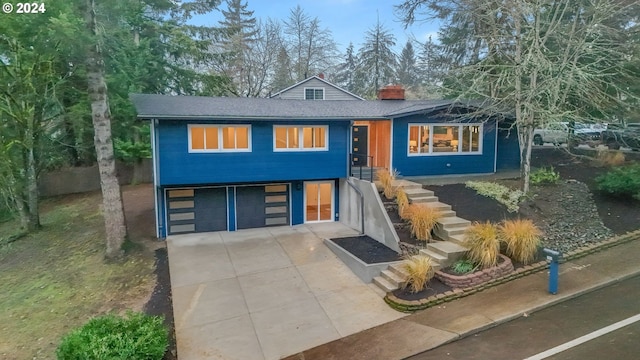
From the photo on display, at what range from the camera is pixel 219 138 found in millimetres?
12547

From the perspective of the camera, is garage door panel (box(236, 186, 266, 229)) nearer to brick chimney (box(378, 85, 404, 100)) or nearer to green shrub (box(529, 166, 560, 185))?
brick chimney (box(378, 85, 404, 100))

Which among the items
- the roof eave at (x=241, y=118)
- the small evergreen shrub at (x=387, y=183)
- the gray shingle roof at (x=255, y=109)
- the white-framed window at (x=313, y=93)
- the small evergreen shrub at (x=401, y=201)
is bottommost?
the small evergreen shrub at (x=401, y=201)

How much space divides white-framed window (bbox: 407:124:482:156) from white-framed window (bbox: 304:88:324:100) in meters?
10.3

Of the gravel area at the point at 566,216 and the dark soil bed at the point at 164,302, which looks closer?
the dark soil bed at the point at 164,302

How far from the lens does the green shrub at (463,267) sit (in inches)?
323

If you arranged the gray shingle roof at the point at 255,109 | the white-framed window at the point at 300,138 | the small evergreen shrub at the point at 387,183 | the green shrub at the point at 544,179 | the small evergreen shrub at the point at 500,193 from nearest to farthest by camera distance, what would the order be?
the small evergreen shrub at the point at 500,193 → the gray shingle roof at the point at 255,109 → the small evergreen shrub at the point at 387,183 → the green shrub at the point at 544,179 → the white-framed window at the point at 300,138

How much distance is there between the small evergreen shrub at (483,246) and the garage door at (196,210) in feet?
27.6

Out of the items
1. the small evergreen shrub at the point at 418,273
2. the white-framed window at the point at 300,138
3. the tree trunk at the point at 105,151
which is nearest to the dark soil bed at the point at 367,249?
the small evergreen shrub at the point at 418,273

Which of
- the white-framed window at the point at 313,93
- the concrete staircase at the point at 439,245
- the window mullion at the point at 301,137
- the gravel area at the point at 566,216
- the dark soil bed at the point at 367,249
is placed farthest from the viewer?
the white-framed window at the point at 313,93

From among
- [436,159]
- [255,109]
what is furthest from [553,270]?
[255,109]

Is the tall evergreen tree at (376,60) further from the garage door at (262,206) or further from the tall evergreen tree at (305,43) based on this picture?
the garage door at (262,206)

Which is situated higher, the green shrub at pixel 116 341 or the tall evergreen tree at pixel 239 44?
the tall evergreen tree at pixel 239 44

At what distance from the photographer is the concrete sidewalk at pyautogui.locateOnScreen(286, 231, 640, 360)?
611 centimetres

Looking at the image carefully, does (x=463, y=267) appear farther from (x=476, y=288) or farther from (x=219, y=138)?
(x=219, y=138)
